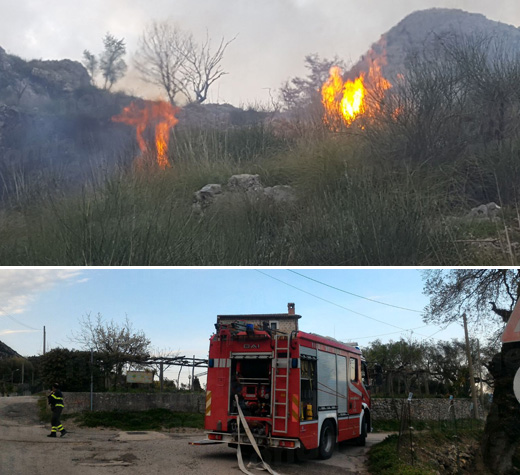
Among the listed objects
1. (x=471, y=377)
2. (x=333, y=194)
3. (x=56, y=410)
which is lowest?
(x=56, y=410)

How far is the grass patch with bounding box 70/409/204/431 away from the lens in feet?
20.0

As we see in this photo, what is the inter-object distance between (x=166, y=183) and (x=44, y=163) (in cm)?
318

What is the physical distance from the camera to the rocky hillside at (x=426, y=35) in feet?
40.0

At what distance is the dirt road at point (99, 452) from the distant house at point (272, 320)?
148 cm

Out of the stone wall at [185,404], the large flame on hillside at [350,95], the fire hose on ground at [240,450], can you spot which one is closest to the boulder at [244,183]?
the large flame on hillside at [350,95]

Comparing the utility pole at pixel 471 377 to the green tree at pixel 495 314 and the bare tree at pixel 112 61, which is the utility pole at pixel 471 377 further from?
the bare tree at pixel 112 61

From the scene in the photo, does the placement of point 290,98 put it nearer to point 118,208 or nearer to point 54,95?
point 54,95

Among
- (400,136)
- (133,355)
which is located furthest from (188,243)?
(400,136)

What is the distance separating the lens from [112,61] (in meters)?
12.8

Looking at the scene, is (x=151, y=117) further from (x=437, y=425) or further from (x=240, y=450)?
(x=437, y=425)

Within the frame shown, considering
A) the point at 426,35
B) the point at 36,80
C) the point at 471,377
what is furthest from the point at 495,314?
the point at 36,80

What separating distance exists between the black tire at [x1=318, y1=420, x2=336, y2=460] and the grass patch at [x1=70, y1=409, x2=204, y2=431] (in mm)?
1620

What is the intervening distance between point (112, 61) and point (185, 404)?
28.1 ft

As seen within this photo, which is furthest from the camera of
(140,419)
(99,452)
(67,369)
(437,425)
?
(437,425)
